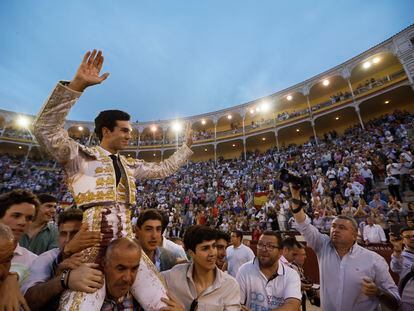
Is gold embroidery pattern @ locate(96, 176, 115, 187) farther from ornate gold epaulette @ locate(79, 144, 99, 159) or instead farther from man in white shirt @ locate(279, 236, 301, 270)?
man in white shirt @ locate(279, 236, 301, 270)

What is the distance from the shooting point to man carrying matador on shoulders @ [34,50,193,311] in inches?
56.6

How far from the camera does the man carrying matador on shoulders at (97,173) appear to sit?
1438 mm

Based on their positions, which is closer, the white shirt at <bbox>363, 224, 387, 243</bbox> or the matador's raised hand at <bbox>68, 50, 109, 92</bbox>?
the matador's raised hand at <bbox>68, 50, 109, 92</bbox>

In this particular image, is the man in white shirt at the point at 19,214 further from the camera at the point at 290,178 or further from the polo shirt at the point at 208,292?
the camera at the point at 290,178

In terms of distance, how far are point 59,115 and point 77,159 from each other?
1.17 feet

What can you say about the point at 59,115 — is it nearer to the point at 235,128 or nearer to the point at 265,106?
the point at 265,106

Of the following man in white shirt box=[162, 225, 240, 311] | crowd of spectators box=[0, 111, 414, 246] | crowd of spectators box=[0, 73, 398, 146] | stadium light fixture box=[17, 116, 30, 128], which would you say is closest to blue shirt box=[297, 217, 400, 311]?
crowd of spectators box=[0, 111, 414, 246]

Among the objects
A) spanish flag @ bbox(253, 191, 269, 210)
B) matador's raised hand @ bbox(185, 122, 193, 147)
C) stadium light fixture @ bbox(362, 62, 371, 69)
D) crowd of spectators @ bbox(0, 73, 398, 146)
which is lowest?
matador's raised hand @ bbox(185, 122, 193, 147)

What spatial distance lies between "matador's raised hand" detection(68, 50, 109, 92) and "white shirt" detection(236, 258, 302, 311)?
8.42ft

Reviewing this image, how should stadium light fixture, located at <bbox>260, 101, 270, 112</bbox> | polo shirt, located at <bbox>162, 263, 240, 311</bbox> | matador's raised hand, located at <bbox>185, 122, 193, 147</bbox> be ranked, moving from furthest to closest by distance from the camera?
stadium light fixture, located at <bbox>260, 101, 270, 112</bbox>, matador's raised hand, located at <bbox>185, 122, 193, 147</bbox>, polo shirt, located at <bbox>162, 263, 240, 311</bbox>

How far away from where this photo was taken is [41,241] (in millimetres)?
3186

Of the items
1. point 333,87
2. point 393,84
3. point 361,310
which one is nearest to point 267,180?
point 393,84

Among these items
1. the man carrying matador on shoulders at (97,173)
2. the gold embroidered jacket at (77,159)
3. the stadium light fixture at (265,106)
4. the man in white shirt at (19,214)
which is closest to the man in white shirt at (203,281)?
the man carrying matador on shoulders at (97,173)

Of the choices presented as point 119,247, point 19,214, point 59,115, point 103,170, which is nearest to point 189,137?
point 103,170
